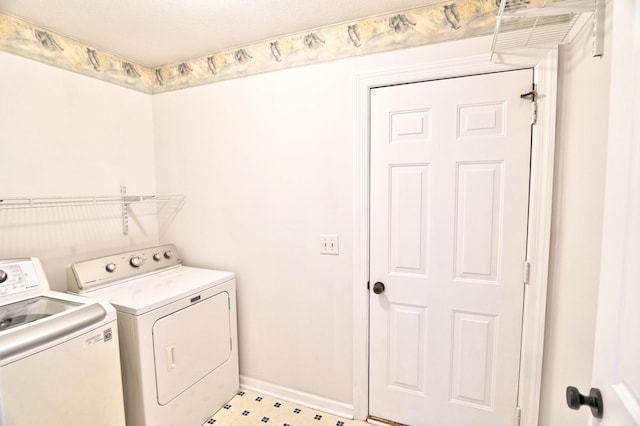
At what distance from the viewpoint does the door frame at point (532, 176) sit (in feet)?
4.78

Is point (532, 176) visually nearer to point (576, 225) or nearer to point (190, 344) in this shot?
point (576, 225)

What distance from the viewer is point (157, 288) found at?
1900 millimetres

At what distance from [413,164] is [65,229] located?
7.33ft

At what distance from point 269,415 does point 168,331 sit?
0.89 meters

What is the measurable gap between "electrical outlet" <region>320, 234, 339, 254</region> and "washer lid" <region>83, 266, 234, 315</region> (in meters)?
0.72

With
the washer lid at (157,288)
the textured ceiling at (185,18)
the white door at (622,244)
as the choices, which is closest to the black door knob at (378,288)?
the washer lid at (157,288)

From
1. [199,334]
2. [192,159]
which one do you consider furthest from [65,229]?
[199,334]

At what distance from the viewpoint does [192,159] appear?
93.7 inches

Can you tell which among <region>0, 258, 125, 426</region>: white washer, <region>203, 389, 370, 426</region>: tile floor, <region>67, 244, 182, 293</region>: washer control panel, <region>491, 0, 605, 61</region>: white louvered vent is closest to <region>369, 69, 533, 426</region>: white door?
<region>491, 0, 605, 61</region>: white louvered vent

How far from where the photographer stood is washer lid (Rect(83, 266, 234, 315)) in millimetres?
1650

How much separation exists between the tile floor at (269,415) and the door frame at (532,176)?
3.41 ft

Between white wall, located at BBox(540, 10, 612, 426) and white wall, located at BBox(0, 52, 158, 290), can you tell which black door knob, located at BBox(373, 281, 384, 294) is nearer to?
white wall, located at BBox(540, 10, 612, 426)

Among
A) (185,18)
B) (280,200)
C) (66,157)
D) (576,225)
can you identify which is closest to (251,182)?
(280,200)

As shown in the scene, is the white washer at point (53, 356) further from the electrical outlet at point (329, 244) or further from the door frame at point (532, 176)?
the door frame at point (532, 176)
